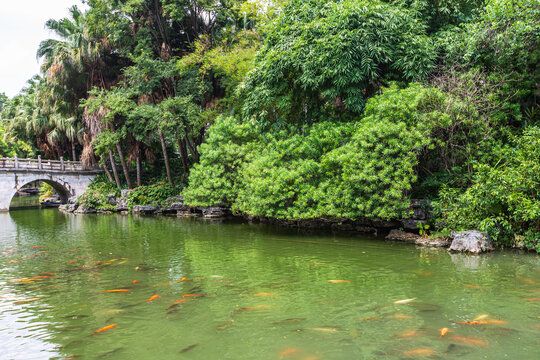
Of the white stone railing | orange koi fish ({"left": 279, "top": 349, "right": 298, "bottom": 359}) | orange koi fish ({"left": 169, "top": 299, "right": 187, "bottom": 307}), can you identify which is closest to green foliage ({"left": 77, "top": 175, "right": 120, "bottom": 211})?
the white stone railing

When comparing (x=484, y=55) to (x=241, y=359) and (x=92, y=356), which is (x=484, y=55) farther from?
(x=92, y=356)

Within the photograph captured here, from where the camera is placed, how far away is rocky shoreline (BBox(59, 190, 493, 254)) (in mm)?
8344

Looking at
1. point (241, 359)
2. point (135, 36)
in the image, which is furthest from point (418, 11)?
point (135, 36)

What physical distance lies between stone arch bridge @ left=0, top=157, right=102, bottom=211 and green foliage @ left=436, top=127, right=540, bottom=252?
26905 mm

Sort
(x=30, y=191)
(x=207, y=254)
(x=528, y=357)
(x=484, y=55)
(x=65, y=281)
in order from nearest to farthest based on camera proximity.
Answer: (x=528, y=357) < (x=65, y=281) < (x=207, y=254) < (x=484, y=55) < (x=30, y=191)

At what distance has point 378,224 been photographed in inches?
458

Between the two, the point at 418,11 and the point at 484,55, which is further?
the point at 418,11

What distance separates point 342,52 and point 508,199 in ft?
18.6

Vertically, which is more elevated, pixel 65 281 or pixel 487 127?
pixel 487 127

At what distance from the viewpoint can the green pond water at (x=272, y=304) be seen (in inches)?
144

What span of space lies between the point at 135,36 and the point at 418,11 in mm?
16594

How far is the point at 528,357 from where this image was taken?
3352 millimetres

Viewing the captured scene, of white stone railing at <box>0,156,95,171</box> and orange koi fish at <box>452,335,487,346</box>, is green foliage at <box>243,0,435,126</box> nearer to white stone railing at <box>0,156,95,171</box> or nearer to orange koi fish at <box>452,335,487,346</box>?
orange koi fish at <box>452,335,487,346</box>

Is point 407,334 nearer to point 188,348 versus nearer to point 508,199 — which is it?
point 188,348
